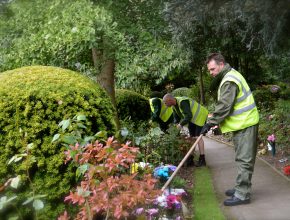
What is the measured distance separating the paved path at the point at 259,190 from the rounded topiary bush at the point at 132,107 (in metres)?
2.40

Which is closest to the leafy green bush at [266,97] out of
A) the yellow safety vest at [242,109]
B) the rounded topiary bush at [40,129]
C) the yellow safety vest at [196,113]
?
the yellow safety vest at [196,113]

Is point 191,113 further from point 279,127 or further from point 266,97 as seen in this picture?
point 266,97

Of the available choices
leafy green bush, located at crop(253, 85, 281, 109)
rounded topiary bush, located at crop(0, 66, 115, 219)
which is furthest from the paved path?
leafy green bush, located at crop(253, 85, 281, 109)

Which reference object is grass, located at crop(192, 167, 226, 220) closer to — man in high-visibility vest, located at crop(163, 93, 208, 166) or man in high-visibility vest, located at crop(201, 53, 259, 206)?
man in high-visibility vest, located at crop(201, 53, 259, 206)

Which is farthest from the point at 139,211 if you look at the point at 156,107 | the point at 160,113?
the point at 160,113

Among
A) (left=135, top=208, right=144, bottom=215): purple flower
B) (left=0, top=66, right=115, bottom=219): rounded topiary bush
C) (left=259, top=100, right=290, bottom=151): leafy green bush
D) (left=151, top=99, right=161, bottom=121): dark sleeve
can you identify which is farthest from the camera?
(left=259, top=100, right=290, bottom=151): leafy green bush

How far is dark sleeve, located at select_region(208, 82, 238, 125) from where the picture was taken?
18.6ft

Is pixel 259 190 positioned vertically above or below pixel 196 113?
below

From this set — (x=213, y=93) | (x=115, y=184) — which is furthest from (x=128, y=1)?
(x=213, y=93)

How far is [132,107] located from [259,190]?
5177 millimetres

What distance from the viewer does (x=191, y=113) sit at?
838 centimetres

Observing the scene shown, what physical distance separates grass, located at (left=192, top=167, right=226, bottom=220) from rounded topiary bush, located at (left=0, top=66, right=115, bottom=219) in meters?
1.75

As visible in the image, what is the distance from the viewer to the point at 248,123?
5738 millimetres

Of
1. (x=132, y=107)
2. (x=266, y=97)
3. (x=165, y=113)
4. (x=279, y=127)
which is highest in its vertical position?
(x=165, y=113)
